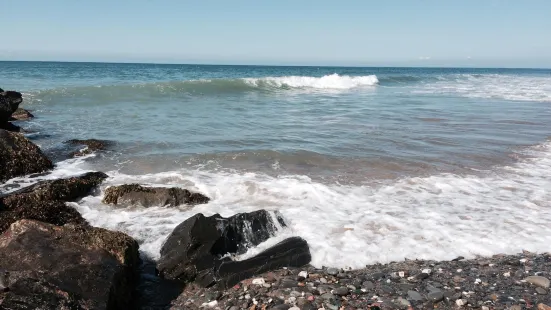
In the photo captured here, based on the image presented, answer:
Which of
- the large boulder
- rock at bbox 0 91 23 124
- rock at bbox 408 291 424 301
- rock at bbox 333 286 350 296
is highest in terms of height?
rock at bbox 0 91 23 124

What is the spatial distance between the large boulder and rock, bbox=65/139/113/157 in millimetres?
6568

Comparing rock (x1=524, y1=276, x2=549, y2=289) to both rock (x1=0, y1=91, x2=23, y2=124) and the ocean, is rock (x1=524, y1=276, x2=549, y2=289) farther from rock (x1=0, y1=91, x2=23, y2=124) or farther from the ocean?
rock (x1=0, y1=91, x2=23, y2=124)

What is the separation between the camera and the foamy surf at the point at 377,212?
18.7ft

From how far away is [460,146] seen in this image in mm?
11875

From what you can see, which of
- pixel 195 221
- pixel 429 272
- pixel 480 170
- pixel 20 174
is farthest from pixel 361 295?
pixel 20 174

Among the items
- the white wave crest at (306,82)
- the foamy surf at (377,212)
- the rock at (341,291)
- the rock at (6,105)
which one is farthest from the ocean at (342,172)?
the white wave crest at (306,82)

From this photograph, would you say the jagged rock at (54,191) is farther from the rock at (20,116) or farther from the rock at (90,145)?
the rock at (20,116)

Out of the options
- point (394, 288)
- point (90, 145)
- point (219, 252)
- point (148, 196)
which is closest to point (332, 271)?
point (394, 288)

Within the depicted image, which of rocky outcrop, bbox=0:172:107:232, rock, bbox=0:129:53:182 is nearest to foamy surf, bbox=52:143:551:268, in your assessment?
rocky outcrop, bbox=0:172:107:232

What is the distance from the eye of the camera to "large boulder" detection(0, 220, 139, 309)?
3639mm

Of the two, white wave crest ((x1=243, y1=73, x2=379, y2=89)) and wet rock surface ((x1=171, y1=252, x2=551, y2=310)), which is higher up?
white wave crest ((x1=243, y1=73, x2=379, y2=89))

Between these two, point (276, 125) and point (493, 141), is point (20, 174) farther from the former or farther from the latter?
point (493, 141)

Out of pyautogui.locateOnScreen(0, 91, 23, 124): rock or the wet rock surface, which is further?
pyautogui.locateOnScreen(0, 91, 23, 124): rock

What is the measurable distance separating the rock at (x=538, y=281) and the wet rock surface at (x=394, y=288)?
0.01 m
